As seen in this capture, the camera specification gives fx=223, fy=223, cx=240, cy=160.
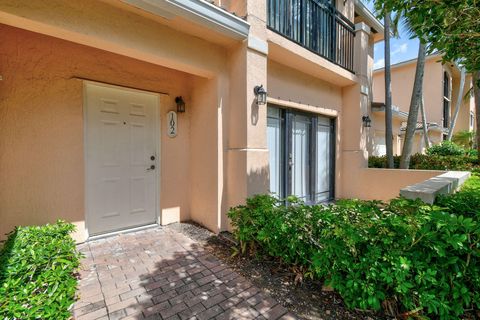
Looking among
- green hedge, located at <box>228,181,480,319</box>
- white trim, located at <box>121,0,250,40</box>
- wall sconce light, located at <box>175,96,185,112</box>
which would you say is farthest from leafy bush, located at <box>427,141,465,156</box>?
wall sconce light, located at <box>175,96,185,112</box>

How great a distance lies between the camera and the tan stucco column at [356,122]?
21.6 ft

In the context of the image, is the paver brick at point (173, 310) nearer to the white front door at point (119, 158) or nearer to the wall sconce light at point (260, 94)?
the white front door at point (119, 158)

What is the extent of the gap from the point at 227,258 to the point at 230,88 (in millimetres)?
2864

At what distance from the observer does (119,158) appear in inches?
154

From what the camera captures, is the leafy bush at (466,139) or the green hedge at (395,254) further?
the leafy bush at (466,139)

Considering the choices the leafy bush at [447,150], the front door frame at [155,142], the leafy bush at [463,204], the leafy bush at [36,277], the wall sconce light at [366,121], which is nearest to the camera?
the leafy bush at [36,277]

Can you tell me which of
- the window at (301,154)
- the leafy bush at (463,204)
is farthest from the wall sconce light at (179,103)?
the leafy bush at (463,204)

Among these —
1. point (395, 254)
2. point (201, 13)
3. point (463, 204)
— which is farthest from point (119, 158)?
point (463, 204)

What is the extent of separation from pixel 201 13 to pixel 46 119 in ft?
8.85

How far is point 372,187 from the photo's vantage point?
659 cm

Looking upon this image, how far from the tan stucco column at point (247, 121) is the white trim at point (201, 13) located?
10.1 inches

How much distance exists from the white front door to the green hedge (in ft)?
9.30

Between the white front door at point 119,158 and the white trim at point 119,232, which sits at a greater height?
the white front door at point 119,158

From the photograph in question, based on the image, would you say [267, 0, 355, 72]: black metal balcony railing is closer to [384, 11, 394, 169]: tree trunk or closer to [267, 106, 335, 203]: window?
[384, 11, 394, 169]: tree trunk
